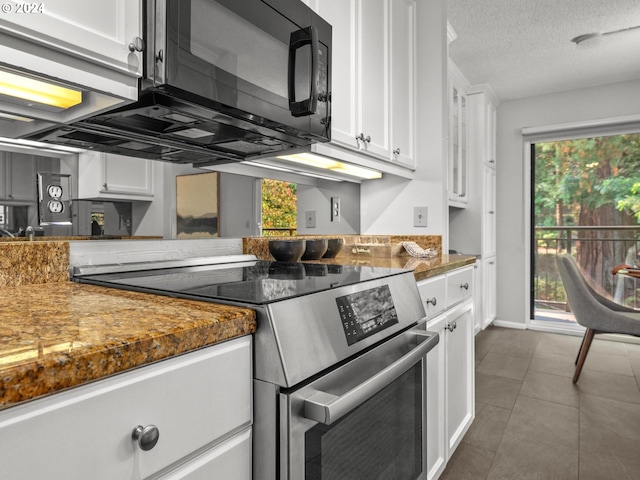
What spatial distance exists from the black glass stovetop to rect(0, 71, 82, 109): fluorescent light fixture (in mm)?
430

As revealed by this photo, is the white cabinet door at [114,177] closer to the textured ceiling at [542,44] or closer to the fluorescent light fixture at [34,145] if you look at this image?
the fluorescent light fixture at [34,145]

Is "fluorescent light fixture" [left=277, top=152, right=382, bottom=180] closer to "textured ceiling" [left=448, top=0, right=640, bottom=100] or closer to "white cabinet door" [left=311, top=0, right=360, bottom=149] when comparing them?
"white cabinet door" [left=311, top=0, right=360, bottom=149]

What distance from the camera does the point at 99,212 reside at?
3.90 ft

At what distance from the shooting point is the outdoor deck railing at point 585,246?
3953 mm

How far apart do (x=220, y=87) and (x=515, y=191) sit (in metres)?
4.12

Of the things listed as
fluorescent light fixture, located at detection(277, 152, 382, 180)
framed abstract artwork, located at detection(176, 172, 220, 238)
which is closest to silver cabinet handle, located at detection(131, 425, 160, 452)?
framed abstract artwork, located at detection(176, 172, 220, 238)

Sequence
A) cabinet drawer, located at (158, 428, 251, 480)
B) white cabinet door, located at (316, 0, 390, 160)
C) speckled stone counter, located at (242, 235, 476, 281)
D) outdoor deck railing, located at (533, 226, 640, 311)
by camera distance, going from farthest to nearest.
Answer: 1. outdoor deck railing, located at (533, 226, 640, 311)
2. white cabinet door, located at (316, 0, 390, 160)
3. speckled stone counter, located at (242, 235, 476, 281)
4. cabinet drawer, located at (158, 428, 251, 480)

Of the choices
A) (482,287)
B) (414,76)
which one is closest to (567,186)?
(482,287)

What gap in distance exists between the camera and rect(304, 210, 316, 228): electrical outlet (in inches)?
81.7

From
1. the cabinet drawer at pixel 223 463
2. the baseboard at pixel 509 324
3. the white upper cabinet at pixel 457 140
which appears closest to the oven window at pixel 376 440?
the cabinet drawer at pixel 223 463

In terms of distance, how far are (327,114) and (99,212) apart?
31.4 inches

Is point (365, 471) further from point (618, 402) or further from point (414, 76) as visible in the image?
point (618, 402)

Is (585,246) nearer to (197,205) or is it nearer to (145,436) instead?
(197,205)

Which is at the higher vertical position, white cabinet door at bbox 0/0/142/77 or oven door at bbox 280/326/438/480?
white cabinet door at bbox 0/0/142/77
